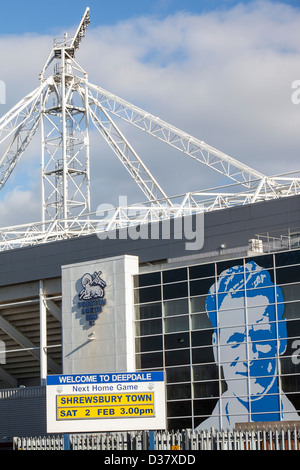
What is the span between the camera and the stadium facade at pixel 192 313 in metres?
48.9

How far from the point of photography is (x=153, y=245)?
58969 millimetres

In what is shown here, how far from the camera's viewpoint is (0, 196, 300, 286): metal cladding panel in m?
54.5

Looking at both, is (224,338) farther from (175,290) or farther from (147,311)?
(147,311)

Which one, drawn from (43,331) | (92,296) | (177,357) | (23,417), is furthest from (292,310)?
(43,331)

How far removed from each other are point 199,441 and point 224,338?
521 inches

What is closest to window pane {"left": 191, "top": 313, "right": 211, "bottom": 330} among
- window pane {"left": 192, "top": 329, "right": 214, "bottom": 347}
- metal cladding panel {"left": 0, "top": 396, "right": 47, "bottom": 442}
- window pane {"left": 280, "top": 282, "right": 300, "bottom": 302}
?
window pane {"left": 192, "top": 329, "right": 214, "bottom": 347}

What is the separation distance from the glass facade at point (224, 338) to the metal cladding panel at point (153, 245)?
378 centimetres

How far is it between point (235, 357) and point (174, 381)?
14.8ft

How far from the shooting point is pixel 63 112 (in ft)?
248

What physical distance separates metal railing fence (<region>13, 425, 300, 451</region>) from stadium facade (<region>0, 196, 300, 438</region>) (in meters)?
9.70

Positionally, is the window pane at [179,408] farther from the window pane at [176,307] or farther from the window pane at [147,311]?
the window pane at [147,311]
